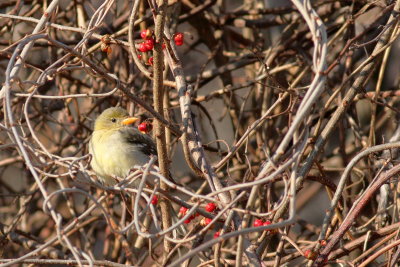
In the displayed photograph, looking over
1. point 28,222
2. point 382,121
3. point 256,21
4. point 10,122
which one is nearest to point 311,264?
point 10,122

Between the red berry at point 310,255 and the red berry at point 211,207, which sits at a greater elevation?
the red berry at point 211,207

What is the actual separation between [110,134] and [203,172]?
2.61 m

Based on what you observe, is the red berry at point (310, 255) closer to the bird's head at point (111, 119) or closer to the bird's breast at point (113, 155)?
the bird's breast at point (113, 155)

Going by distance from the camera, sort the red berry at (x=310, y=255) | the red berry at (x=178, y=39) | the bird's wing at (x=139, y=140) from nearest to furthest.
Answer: the red berry at (x=310, y=255) → the red berry at (x=178, y=39) → the bird's wing at (x=139, y=140)

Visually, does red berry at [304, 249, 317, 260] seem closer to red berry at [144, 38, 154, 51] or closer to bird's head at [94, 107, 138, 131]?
red berry at [144, 38, 154, 51]

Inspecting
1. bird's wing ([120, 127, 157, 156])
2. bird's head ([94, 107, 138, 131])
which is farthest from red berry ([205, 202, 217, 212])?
bird's wing ([120, 127, 157, 156])

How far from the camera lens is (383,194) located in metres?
3.97

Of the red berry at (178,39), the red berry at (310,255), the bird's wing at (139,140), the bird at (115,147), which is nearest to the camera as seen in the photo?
the red berry at (310,255)

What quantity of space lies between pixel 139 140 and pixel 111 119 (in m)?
0.38

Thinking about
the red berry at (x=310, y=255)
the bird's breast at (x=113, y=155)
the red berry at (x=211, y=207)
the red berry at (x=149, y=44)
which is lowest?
the bird's breast at (x=113, y=155)

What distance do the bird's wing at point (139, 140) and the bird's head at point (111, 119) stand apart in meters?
0.16

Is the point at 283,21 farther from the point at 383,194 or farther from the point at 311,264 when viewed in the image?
the point at 311,264

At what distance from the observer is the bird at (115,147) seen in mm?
5191

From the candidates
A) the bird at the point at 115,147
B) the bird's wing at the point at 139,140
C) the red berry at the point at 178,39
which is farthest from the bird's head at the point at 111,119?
the red berry at the point at 178,39
